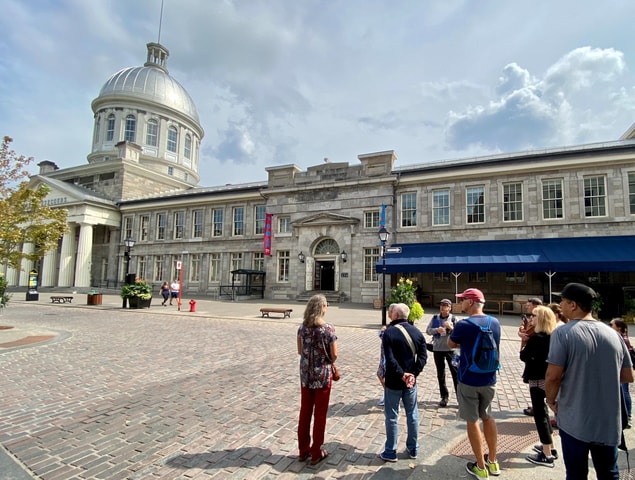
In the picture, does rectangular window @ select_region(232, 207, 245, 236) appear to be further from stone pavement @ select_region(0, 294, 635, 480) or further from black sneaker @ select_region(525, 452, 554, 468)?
black sneaker @ select_region(525, 452, 554, 468)

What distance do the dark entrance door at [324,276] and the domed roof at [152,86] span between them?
138 feet

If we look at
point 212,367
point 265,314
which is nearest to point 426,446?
point 212,367

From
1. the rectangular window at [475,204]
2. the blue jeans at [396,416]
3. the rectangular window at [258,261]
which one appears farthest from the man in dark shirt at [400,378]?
the rectangular window at [258,261]

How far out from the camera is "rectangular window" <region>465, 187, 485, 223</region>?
79.4 ft

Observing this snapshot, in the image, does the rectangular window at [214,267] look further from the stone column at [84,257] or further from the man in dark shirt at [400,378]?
the man in dark shirt at [400,378]

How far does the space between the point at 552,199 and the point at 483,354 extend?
2322cm

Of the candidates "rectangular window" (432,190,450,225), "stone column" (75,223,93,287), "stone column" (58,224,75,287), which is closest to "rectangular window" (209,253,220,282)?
"stone column" (75,223,93,287)

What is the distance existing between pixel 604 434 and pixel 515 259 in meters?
19.8

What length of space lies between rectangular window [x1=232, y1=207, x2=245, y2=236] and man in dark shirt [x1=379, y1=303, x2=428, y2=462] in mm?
30491

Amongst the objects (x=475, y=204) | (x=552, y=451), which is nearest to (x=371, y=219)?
(x=475, y=204)

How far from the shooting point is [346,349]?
1023 centimetres

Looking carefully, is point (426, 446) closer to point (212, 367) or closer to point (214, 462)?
point (214, 462)

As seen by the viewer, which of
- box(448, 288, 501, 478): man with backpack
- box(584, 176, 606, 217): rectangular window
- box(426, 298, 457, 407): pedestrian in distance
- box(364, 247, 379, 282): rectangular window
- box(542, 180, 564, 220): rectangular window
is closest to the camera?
box(448, 288, 501, 478): man with backpack

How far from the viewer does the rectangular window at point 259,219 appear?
32688 mm
